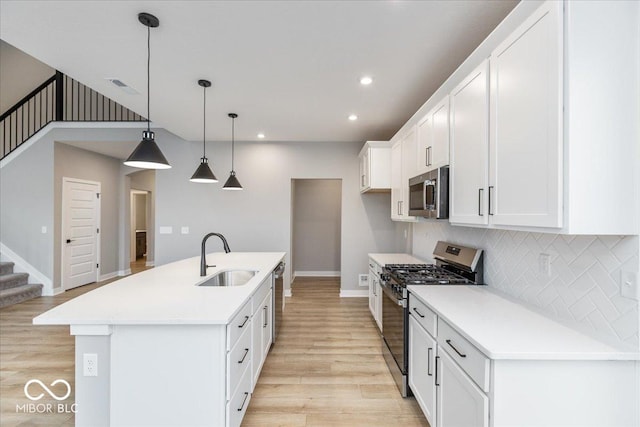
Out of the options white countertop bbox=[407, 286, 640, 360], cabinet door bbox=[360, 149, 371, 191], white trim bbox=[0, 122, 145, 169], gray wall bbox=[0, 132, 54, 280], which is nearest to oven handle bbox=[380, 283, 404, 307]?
white countertop bbox=[407, 286, 640, 360]

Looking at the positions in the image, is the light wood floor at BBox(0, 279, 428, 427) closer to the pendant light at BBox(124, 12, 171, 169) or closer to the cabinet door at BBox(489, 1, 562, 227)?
the cabinet door at BBox(489, 1, 562, 227)

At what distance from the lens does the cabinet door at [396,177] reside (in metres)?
3.63

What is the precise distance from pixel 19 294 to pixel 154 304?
4729 mm

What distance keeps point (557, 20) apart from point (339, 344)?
314 centimetres

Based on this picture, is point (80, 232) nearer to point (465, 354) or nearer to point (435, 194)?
point (435, 194)

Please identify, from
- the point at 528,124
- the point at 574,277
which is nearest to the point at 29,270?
the point at 528,124

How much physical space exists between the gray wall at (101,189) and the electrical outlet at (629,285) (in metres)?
6.99

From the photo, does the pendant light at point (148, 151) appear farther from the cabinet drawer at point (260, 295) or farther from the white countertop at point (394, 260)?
the white countertop at point (394, 260)

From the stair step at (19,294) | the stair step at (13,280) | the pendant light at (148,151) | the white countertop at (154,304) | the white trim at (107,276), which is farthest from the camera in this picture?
the white trim at (107,276)

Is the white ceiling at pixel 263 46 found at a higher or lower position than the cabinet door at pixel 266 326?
higher

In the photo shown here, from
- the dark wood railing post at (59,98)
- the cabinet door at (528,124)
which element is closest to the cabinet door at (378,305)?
the cabinet door at (528,124)

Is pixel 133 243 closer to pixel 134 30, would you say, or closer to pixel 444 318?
pixel 134 30

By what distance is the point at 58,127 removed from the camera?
5.17m

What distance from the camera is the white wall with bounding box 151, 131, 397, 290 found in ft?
17.3
